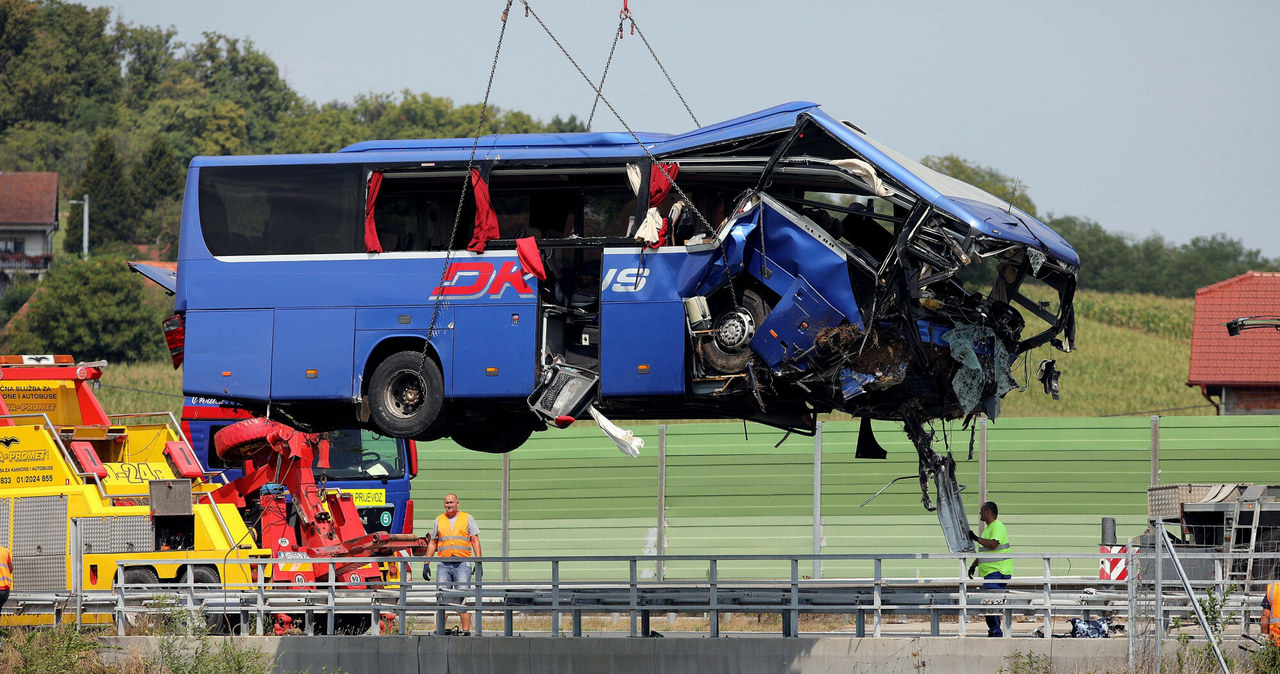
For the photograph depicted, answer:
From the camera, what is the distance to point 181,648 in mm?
16938

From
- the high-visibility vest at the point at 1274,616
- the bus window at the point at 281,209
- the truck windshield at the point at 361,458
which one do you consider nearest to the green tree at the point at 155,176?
the truck windshield at the point at 361,458

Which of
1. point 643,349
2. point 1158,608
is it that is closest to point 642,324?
point 643,349

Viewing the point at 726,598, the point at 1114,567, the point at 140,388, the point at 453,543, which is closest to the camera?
the point at 726,598

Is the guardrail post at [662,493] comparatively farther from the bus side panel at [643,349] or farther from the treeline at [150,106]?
the treeline at [150,106]

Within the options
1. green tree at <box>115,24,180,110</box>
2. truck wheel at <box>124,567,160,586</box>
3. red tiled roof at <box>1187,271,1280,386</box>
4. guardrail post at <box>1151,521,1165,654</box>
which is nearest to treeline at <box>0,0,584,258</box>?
green tree at <box>115,24,180,110</box>

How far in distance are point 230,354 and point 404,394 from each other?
1.99 metres

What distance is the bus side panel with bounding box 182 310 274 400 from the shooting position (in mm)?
15930

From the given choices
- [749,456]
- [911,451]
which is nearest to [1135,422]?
[911,451]

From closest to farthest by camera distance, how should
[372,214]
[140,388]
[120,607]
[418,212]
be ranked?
[372,214], [418,212], [120,607], [140,388]

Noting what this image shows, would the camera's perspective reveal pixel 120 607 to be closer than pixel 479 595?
No

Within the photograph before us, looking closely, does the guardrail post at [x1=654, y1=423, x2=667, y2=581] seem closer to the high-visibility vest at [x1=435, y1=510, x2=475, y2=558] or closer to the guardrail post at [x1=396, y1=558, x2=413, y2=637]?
the high-visibility vest at [x1=435, y1=510, x2=475, y2=558]

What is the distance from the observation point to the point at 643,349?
14781 millimetres

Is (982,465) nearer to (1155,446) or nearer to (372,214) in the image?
(1155,446)

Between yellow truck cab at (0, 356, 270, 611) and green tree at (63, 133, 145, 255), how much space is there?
7307 cm
